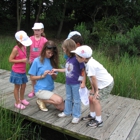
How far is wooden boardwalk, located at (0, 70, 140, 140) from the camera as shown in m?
3.03

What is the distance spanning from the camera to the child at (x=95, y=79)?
2787 mm

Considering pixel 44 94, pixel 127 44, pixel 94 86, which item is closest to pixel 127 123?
pixel 94 86

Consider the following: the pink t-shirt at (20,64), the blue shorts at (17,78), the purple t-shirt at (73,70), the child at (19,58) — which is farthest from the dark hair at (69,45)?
the blue shorts at (17,78)

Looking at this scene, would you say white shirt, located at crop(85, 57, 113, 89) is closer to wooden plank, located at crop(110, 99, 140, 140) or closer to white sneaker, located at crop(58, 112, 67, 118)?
wooden plank, located at crop(110, 99, 140, 140)

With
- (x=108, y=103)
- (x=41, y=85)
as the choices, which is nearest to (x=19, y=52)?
(x=41, y=85)

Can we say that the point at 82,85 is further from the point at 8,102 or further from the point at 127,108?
the point at 8,102

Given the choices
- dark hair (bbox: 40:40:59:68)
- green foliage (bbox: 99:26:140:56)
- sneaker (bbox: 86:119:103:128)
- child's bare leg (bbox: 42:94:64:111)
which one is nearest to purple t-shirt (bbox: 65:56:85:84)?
dark hair (bbox: 40:40:59:68)

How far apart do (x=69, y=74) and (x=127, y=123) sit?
117cm

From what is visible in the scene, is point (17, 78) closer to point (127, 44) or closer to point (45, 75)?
point (45, 75)

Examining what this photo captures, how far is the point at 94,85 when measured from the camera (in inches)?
113

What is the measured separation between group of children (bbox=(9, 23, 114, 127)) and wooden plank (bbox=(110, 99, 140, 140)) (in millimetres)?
275

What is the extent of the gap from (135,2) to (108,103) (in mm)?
10326

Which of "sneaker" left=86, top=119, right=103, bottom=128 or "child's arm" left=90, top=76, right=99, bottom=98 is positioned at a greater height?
"child's arm" left=90, top=76, right=99, bottom=98

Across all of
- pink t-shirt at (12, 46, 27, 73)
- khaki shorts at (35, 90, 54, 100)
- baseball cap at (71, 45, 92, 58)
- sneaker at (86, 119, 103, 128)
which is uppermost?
baseball cap at (71, 45, 92, 58)
